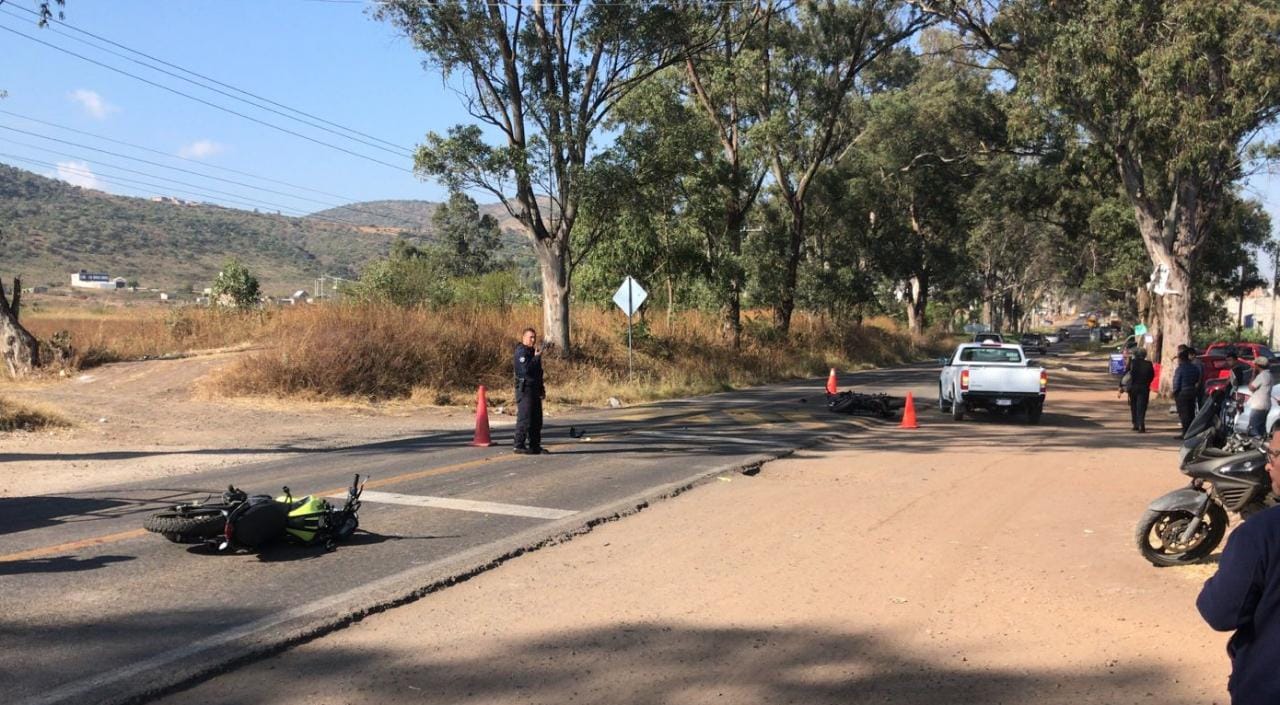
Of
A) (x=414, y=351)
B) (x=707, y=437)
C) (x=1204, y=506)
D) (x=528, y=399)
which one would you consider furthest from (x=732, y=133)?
(x=1204, y=506)

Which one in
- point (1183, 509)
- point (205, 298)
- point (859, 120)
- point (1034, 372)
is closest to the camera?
point (1183, 509)

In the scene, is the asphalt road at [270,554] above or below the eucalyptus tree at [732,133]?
below

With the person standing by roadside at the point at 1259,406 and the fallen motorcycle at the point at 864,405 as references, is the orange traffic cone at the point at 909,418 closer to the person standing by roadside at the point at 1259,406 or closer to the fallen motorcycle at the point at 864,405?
the fallen motorcycle at the point at 864,405

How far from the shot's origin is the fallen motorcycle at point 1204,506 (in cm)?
693

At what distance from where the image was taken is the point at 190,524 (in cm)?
700

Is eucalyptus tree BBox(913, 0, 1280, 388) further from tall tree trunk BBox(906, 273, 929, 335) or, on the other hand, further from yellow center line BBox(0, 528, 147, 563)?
tall tree trunk BBox(906, 273, 929, 335)

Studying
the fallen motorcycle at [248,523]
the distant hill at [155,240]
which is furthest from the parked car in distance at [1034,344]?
the fallen motorcycle at [248,523]

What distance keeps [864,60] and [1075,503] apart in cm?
2946

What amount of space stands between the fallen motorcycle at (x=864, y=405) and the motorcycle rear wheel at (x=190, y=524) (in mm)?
15181

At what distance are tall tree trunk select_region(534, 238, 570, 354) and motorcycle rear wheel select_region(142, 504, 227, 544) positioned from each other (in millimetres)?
18961

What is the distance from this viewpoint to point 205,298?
104 ft

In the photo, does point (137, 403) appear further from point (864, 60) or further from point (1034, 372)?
point (864, 60)

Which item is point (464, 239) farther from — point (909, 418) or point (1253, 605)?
point (1253, 605)

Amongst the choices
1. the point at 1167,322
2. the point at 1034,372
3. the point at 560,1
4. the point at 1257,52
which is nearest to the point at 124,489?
the point at 1034,372
